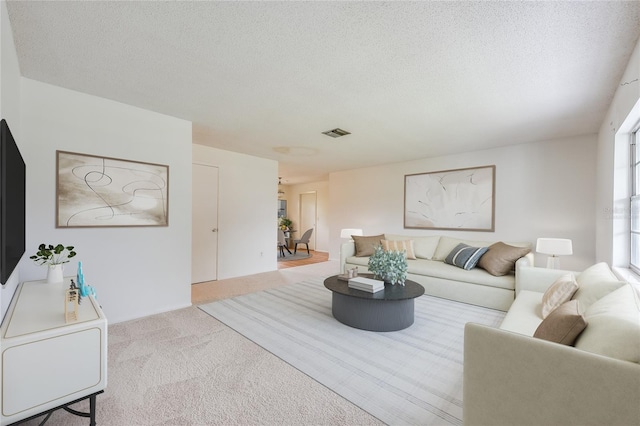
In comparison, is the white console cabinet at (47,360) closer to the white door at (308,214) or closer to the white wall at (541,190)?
the white wall at (541,190)

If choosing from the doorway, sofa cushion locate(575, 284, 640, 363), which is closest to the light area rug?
sofa cushion locate(575, 284, 640, 363)

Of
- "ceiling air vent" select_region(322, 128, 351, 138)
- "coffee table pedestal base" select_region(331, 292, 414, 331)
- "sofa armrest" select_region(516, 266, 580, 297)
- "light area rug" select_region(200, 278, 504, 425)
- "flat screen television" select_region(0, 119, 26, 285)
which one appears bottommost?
"light area rug" select_region(200, 278, 504, 425)

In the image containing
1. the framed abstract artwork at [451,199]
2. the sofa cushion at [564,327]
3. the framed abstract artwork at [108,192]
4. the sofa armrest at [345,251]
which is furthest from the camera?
the sofa armrest at [345,251]

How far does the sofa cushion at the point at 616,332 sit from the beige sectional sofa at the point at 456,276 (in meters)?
2.10

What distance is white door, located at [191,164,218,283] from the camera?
469 cm

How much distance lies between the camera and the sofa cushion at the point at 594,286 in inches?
67.8

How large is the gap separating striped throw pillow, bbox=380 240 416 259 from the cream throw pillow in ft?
8.66

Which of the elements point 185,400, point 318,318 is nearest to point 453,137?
point 318,318

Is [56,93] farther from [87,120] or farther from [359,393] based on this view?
[359,393]

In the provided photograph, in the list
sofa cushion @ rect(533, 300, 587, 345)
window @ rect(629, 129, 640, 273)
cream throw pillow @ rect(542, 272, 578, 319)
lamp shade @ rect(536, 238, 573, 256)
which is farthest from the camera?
lamp shade @ rect(536, 238, 573, 256)

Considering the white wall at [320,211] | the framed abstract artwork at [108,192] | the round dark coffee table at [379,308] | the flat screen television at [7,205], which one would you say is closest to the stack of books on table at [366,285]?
the round dark coffee table at [379,308]

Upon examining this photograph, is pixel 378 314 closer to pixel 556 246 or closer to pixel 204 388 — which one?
pixel 204 388

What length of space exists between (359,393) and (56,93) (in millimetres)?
3689

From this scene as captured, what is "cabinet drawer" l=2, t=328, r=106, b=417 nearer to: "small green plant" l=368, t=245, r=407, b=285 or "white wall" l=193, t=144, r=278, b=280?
"small green plant" l=368, t=245, r=407, b=285
